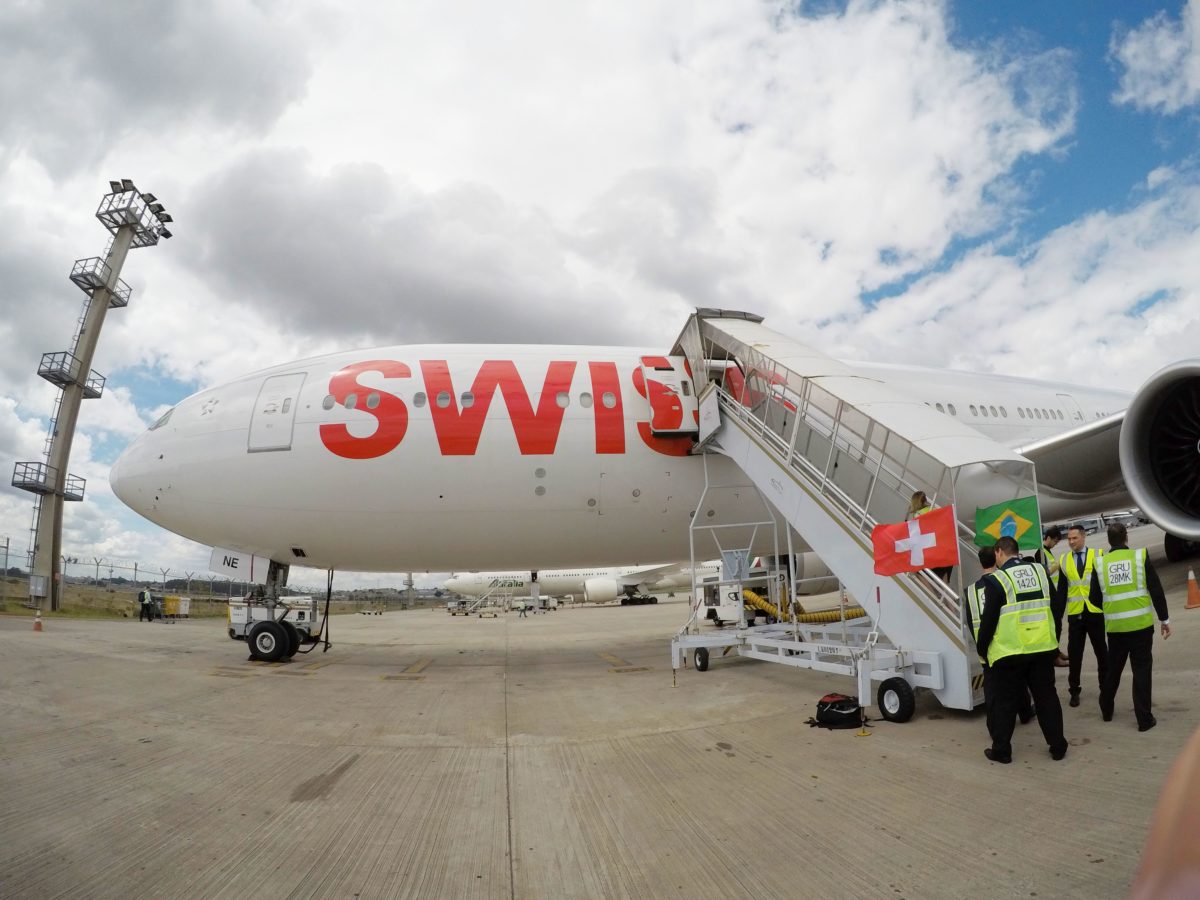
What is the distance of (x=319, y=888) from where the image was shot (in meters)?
2.96

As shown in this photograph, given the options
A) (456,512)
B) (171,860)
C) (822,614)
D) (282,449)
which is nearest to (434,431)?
(456,512)

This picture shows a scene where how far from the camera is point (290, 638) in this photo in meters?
10.6

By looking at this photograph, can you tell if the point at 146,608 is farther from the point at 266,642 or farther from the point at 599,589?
the point at 599,589

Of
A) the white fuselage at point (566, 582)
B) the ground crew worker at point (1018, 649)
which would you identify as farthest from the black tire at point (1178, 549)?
the white fuselage at point (566, 582)

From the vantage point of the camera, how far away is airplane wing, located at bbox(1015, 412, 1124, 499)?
964 centimetres

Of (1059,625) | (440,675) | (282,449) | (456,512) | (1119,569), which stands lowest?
(440,675)

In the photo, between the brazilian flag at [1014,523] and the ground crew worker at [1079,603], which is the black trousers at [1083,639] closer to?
the ground crew worker at [1079,603]

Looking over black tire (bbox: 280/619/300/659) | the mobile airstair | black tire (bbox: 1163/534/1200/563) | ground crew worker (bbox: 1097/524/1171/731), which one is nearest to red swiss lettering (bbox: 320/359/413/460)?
black tire (bbox: 280/619/300/659)

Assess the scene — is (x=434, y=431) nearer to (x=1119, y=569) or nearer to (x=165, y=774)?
(x=165, y=774)

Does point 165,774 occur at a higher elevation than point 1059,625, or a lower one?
lower

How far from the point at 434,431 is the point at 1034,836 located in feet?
26.5

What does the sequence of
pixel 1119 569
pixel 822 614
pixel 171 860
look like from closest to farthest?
pixel 171 860 → pixel 1119 569 → pixel 822 614

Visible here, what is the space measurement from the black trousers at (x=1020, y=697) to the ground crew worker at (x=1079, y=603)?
1207 mm

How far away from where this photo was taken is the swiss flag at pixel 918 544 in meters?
5.21
